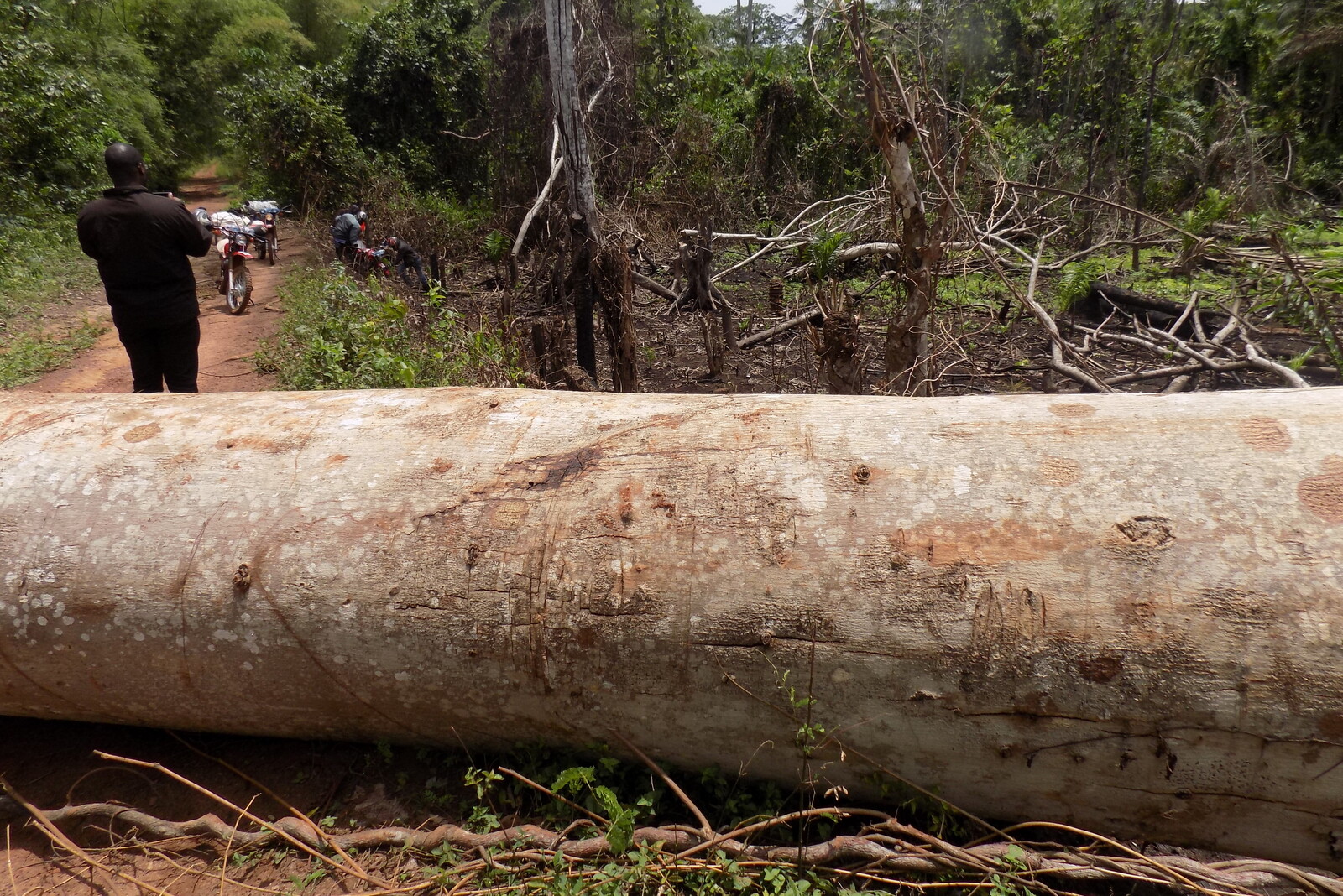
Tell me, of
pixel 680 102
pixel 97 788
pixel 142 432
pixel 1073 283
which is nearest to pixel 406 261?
pixel 680 102

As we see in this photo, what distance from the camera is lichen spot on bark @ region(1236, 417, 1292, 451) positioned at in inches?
63.7

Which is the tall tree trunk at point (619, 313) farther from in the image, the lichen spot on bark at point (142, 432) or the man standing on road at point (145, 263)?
the lichen spot on bark at point (142, 432)

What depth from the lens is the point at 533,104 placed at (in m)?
12.4

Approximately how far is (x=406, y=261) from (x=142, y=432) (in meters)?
7.75

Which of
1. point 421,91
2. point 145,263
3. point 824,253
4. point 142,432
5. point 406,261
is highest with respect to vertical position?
point 421,91

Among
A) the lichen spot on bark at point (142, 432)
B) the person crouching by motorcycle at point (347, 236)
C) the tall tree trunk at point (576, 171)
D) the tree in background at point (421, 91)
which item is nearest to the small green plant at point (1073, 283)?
the tall tree trunk at point (576, 171)

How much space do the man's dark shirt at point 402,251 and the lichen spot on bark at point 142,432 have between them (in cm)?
748

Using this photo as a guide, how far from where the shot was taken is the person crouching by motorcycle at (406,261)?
9.16 m

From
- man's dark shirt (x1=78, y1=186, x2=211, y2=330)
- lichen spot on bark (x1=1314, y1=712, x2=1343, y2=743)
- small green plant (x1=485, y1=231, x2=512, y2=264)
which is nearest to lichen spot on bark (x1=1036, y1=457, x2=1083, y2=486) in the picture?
lichen spot on bark (x1=1314, y1=712, x2=1343, y2=743)

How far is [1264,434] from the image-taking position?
1.64 metres

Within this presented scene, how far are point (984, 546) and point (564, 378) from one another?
378cm

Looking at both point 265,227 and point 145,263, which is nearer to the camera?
point 145,263

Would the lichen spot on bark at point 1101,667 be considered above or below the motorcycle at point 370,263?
below

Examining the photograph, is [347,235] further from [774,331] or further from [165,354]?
[165,354]
